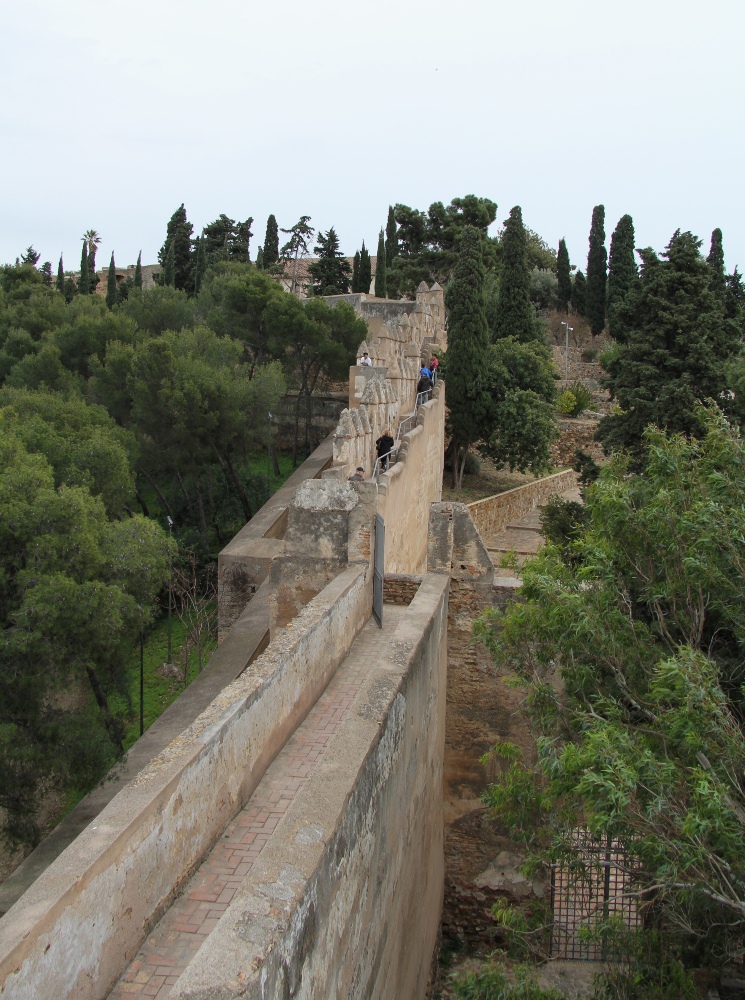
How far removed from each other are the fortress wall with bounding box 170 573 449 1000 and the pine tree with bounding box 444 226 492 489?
1615 cm

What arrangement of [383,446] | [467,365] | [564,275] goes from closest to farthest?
[383,446] → [467,365] → [564,275]

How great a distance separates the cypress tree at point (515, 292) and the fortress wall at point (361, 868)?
66.7 ft

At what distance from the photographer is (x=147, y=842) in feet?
13.6

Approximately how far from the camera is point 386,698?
5812 mm

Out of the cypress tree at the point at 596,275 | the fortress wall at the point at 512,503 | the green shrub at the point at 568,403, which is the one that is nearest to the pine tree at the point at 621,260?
the cypress tree at the point at 596,275

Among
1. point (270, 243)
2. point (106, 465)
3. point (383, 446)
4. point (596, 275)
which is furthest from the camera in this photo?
point (270, 243)

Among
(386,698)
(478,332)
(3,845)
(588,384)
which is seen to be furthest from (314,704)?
(588,384)

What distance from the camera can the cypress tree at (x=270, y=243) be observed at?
45.1 metres

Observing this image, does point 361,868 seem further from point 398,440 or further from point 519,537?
point 519,537

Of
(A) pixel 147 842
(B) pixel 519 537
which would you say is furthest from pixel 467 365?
(A) pixel 147 842

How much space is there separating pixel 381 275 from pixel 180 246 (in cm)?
1132

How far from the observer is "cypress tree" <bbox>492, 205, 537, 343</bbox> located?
27594 millimetres

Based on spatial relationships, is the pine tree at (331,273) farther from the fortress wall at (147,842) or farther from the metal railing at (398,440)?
the fortress wall at (147,842)

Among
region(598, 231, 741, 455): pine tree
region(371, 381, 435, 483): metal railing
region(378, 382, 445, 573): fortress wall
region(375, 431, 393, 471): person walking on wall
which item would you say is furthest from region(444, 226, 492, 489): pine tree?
region(375, 431, 393, 471): person walking on wall
